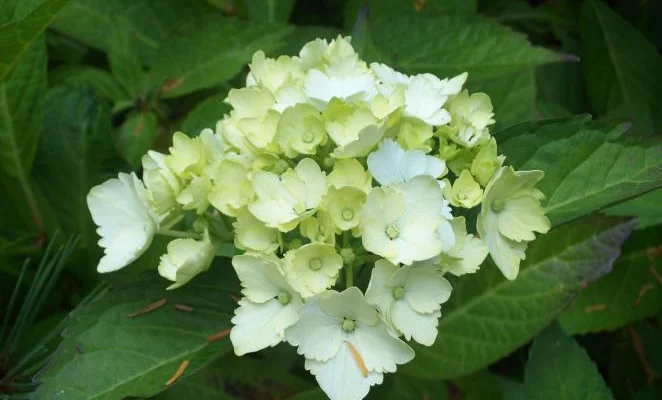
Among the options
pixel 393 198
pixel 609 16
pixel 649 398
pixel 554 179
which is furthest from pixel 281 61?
pixel 609 16

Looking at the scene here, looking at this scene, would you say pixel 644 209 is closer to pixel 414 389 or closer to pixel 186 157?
pixel 414 389

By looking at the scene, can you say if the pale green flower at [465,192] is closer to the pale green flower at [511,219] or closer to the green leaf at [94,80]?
the pale green flower at [511,219]

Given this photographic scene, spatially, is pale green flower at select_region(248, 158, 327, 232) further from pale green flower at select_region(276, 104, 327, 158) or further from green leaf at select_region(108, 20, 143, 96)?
green leaf at select_region(108, 20, 143, 96)

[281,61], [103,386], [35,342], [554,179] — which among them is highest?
[281,61]

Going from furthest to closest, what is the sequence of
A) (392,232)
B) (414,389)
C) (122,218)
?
(414,389)
(122,218)
(392,232)

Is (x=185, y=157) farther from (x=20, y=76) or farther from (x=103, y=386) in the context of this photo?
(x=20, y=76)

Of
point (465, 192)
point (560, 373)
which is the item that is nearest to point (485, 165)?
point (465, 192)

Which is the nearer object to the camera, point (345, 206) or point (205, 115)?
point (345, 206)
